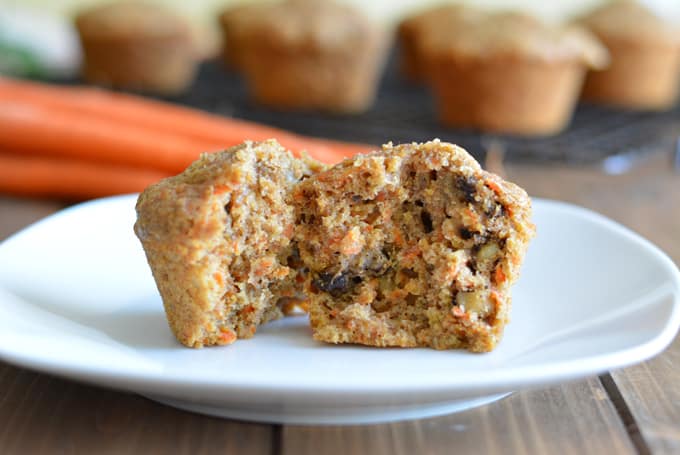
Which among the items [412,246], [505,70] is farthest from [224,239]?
[505,70]

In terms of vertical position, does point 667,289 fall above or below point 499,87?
above

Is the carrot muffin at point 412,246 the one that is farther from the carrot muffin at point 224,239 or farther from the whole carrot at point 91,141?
the whole carrot at point 91,141

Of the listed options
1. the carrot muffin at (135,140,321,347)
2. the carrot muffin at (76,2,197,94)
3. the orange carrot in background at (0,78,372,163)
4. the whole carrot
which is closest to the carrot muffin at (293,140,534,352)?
the carrot muffin at (135,140,321,347)

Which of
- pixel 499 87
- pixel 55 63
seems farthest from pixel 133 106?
pixel 55 63

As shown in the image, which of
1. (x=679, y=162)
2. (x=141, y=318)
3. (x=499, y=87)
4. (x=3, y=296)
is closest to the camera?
(x=3, y=296)

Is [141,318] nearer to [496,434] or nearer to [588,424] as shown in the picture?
[496,434]

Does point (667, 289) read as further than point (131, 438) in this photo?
Yes
